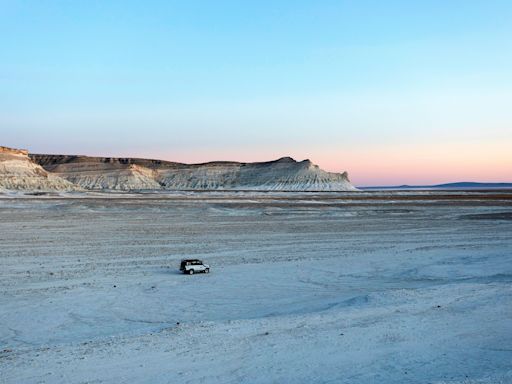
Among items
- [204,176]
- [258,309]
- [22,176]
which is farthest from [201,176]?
[258,309]

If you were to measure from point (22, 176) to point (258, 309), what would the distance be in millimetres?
93918

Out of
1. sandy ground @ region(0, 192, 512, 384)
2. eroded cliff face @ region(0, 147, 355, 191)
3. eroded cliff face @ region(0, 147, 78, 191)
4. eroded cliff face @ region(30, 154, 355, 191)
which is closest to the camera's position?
sandy ground @ region(0, 192, 512, 384)

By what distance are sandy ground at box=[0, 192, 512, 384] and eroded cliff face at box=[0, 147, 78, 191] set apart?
237 feet

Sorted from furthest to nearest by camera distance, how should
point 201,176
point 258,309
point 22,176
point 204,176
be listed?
1. point 201,176
2. point 204,176
3. point 22,176
4. point 258,309

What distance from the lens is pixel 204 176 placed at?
160250mm

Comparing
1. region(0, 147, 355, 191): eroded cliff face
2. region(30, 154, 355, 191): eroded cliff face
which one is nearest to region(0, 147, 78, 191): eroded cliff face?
region(0, 147, 355, 191): eroded cliff face

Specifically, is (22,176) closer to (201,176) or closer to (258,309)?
(201,176)

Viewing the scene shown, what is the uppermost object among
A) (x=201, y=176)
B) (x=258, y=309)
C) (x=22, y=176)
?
(x=201, y=176)

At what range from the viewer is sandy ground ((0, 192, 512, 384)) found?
7973 millimetres

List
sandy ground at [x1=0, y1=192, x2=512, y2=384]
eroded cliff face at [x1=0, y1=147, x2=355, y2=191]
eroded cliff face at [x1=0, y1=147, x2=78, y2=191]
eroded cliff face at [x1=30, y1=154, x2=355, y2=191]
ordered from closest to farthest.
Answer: sandy ground at [x1=0, y1=192, x2=512, y2=384]
eroded cliff face at [x1=0, y1=147, x2=78, y2=191]
eroded cliff face at [x1=0, y1=147, x2=355, y2=191]
eroded cliff face at [x1=30, y1=154, x2=355, y2=191]

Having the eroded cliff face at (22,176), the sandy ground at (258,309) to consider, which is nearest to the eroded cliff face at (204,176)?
the eroded cliff face at (22,176)

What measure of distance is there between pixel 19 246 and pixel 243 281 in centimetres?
1283

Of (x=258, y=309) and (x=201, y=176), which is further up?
(x=201, y=176)

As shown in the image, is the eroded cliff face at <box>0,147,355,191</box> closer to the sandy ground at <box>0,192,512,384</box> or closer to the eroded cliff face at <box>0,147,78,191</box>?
the eroded cliff face at <box>0,147,78,191</box>
